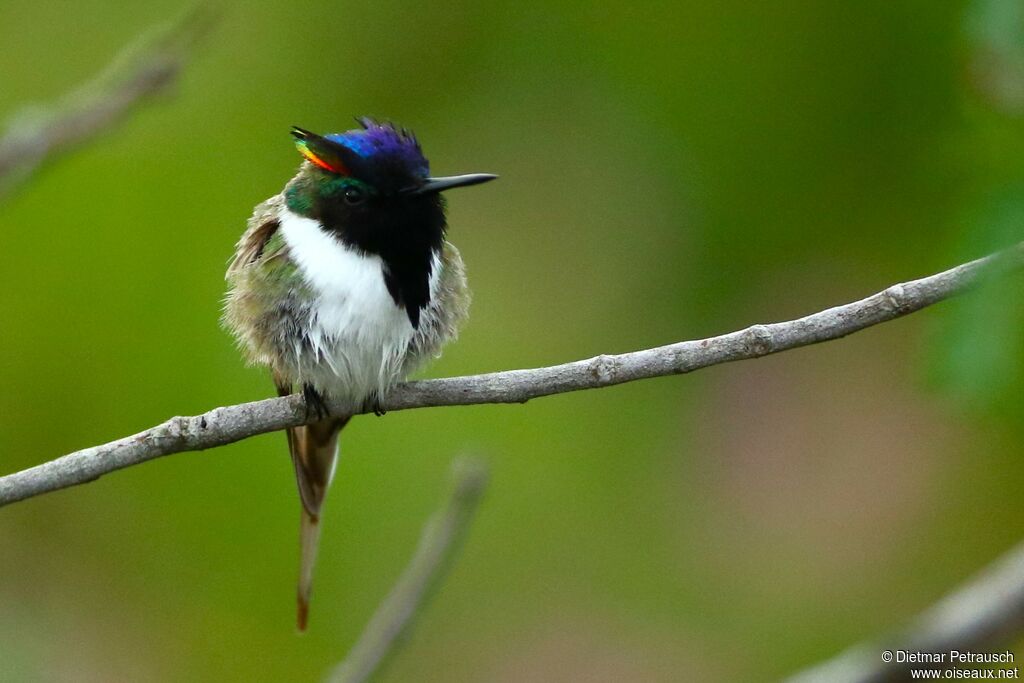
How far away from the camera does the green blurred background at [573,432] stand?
232 inches

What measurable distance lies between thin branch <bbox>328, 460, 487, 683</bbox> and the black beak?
0.84 metres

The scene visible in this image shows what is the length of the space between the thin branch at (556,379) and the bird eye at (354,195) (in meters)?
0.86

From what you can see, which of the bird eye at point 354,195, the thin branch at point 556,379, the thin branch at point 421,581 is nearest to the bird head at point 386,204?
the bird eye at point 354,195

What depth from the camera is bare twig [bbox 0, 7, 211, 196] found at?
2.39 meters

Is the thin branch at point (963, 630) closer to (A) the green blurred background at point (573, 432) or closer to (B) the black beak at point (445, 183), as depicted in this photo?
(B) the black beak at point (445, 183)

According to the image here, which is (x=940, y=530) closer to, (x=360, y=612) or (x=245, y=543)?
(x=360, y=612)

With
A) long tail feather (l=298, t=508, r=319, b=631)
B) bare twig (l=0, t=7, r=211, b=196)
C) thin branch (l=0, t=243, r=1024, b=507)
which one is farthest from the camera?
long tail feather (l=298, t=508, r=319, b=631)

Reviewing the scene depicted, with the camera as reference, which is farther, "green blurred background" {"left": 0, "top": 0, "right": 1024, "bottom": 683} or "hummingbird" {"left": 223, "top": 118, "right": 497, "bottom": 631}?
"green blurred background" {"left": 0, "top": 0, "right": 1024, "bottom": 683}

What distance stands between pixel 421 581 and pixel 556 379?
2.34 feet

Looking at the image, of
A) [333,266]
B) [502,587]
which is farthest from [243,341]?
[502,587]

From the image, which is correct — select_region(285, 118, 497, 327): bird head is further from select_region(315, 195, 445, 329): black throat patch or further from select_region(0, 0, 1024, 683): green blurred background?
select_region(0, 0, 1024, 683): green blurred background

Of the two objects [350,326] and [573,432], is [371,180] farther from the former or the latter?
[573,432]

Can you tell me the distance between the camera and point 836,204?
19.7 ft

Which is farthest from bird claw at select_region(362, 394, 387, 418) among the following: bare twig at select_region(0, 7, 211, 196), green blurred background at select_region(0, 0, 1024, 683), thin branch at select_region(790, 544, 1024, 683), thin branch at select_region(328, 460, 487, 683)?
thin branch at select_region(790, 544, 1024, 683)
